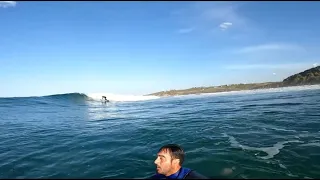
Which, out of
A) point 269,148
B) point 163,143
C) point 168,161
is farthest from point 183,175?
point 163,143

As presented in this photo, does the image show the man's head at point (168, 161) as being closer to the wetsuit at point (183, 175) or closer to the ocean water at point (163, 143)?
the wetsuit at point (183, 175)

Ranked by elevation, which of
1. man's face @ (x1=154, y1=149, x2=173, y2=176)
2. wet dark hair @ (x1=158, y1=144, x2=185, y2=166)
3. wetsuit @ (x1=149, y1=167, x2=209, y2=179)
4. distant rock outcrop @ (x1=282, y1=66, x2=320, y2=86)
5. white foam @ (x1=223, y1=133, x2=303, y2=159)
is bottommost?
white foam @ (x1=223, y1=133, x2=303, y2=159)

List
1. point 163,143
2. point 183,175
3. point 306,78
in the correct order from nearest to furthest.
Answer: point 183,175 → point 163,143 → point 306,78

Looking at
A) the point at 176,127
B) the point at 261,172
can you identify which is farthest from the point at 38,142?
the point at 261,172

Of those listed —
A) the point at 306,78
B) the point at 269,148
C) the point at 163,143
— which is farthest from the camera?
the point at 306,78

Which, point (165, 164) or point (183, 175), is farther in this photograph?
point (165, 164)

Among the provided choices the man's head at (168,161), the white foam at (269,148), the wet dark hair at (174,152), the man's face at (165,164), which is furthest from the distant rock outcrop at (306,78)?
the man's face at (165,164)

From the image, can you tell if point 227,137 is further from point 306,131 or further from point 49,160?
point 49,160

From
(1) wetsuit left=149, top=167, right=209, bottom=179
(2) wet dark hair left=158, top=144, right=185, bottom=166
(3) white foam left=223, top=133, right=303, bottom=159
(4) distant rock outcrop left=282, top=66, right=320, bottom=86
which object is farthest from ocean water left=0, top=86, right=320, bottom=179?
(4) distant rock outcrop left=282, top=66, right=320, bottom=86

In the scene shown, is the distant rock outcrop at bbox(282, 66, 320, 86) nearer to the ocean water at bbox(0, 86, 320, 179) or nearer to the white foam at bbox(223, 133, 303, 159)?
the ocean water at bbox(0, 86, 320, 179)

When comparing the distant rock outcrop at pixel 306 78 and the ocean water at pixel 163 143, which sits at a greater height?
the distant rock outcrop at pixel 306 78

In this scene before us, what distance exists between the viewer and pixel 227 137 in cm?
1109

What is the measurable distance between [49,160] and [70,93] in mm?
38930

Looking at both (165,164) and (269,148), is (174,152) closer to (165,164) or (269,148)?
(165,164)
